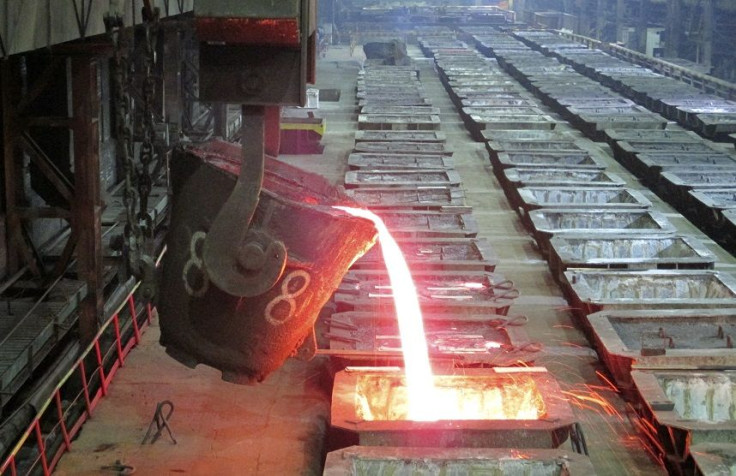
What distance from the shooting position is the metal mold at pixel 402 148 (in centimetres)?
1372

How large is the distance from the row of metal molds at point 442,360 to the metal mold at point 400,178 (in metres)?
0.27

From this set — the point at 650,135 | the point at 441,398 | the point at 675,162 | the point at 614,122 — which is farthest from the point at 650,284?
the point at 614,122

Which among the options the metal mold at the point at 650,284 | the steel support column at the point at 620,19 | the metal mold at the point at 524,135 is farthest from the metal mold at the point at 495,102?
the steel support column at the point at 620,19

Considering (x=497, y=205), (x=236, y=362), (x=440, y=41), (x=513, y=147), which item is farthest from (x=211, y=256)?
(x=440, y=41)

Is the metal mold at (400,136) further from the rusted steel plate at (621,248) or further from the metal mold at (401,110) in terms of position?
the rusted steel plate at (621,248)

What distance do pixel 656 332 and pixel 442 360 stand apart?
71.3 inches

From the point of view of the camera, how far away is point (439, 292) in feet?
25.2

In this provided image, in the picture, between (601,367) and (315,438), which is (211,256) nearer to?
(315,438)

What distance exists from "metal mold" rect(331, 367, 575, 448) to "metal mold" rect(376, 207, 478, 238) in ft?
10.1

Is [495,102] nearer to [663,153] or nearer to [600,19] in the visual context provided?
[663,153]

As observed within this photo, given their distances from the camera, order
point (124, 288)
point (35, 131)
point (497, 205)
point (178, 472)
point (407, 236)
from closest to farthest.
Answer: point (178, 472) < point (124, 288) < point (35, 131) < point (407, 236) < point (497, 205)

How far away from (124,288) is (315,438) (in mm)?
2475

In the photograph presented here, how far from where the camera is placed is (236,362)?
3.23 m

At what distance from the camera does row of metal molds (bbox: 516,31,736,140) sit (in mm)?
17391
